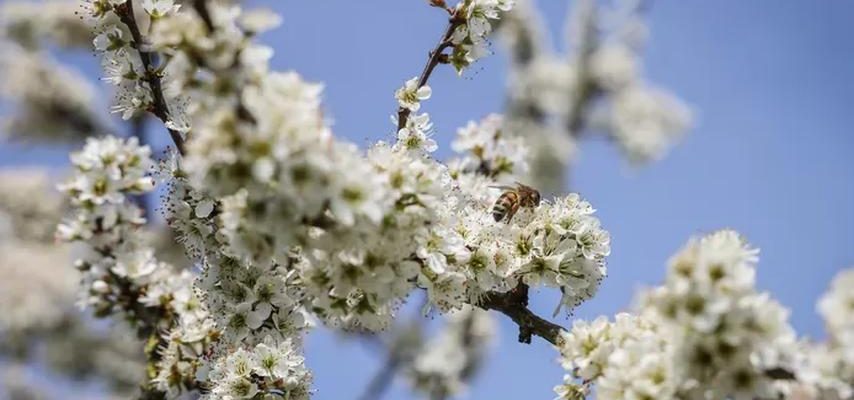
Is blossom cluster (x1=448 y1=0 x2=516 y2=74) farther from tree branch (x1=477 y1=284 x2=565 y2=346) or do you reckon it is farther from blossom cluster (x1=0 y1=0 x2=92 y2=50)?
blossom cluster (x1=0 y1=0 x2=92 y2=50)

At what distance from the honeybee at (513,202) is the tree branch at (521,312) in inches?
10.8

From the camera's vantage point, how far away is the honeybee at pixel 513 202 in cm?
315

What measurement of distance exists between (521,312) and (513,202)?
42cm

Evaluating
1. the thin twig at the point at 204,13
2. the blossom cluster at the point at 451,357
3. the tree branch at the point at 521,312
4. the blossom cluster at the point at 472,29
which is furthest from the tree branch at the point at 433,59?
the blossom cluster at the point at 451,357

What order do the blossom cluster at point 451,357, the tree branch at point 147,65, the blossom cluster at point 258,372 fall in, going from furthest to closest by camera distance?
the blossom cluster at point 451,357 < the tree branch at point 147,65 < the blossom cluster at point 258,372

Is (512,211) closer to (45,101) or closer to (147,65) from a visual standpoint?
(147,65)

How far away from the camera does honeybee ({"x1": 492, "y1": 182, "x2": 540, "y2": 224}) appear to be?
10.3 ft

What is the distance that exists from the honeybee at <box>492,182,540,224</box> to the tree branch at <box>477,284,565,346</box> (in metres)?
0.27

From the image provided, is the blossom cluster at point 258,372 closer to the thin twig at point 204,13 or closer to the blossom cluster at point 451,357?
the thin twig at point 204,13

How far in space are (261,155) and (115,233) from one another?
1211 millimetres

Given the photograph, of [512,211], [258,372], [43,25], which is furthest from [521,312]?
[43,25]

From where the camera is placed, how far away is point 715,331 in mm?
1816

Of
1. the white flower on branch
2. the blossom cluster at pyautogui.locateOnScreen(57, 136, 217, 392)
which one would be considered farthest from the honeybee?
the blossom cluster at pyautogui.locateOnScreen(57, 136, 217, 392)

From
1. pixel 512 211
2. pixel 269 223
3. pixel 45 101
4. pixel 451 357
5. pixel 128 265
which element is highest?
pixel 45 101
